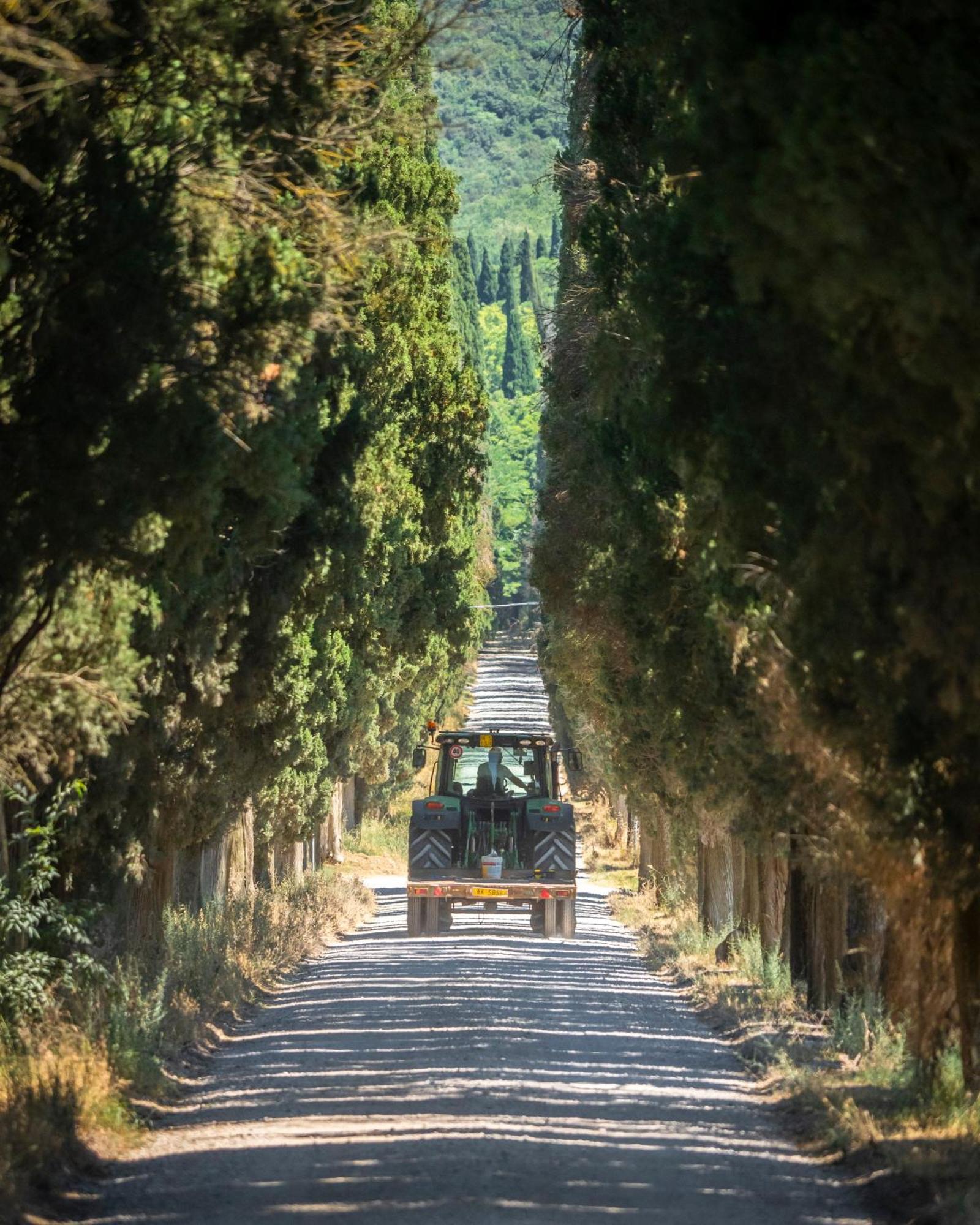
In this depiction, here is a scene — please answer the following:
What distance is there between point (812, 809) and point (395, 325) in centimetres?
1514

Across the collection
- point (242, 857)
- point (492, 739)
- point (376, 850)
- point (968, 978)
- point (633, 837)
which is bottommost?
point (968, 978)

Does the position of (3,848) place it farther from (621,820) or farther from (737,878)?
(621,820)

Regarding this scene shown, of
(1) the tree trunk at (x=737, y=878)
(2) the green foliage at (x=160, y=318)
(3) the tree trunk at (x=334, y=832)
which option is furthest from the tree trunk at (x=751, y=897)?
(3) the tree trunk at (x=334, y=832)

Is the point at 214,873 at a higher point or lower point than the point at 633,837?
lower

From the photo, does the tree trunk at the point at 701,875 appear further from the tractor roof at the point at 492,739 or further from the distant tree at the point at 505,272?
the distant tree at the point at 505,272

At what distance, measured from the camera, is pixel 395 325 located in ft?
84.7

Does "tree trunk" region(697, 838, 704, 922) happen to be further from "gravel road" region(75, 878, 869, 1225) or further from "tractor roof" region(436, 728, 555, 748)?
"gravel road" region(75, 878, 869, 1225)

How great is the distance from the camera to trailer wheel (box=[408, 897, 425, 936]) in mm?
26797

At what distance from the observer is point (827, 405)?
25.0 ft

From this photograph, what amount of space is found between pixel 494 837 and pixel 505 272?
122816 millimetres

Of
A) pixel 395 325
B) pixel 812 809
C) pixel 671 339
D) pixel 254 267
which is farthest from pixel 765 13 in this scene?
pixel 395 325

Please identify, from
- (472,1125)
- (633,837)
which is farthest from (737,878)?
(633,837)

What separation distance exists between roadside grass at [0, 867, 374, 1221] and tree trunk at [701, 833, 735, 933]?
6.40 m

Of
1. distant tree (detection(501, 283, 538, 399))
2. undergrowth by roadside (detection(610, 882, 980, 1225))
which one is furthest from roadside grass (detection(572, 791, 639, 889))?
distant tree (detection(501, 283, 538, 399))
